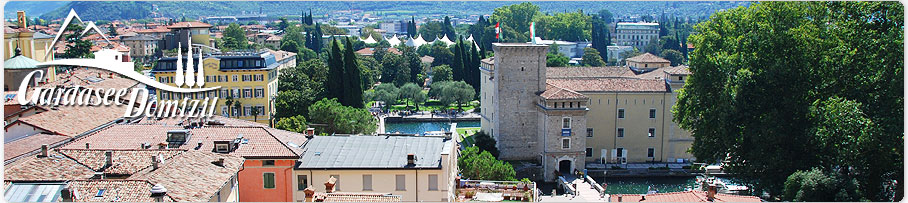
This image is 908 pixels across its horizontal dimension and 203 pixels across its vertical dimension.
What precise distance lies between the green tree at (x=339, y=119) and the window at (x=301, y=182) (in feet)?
55.5

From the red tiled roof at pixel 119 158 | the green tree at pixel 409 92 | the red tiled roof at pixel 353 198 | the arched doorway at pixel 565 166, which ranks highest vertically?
the red tiled roof at pixel 119 158

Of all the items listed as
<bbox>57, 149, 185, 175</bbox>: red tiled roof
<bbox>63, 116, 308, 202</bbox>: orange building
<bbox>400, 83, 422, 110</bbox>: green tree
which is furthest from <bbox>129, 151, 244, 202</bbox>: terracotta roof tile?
<bbox>400, 83, 422, 110</bbox>: green tree

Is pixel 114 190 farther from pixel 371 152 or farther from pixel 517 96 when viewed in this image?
pixel 517 96

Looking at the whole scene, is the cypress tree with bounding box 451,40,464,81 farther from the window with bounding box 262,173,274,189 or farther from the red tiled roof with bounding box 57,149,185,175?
the red tiled roof with bounding box 57,149,185,175

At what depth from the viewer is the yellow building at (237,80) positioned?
3912cm

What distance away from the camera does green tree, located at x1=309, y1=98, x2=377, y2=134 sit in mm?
37000

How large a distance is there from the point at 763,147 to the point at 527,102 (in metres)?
13.9

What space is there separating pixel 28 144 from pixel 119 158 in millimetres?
3696

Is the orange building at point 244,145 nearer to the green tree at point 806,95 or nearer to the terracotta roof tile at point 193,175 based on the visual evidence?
the terracotta roof tile at point 193,175

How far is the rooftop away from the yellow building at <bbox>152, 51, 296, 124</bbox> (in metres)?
19.1

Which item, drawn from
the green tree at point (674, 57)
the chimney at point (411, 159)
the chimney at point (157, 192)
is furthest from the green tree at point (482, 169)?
the green tree at point (674, 57)

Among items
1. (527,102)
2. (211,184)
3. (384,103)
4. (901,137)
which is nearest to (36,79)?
(211,184)

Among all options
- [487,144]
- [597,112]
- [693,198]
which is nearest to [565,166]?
[597,112]

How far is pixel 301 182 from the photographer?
65.1 feet
